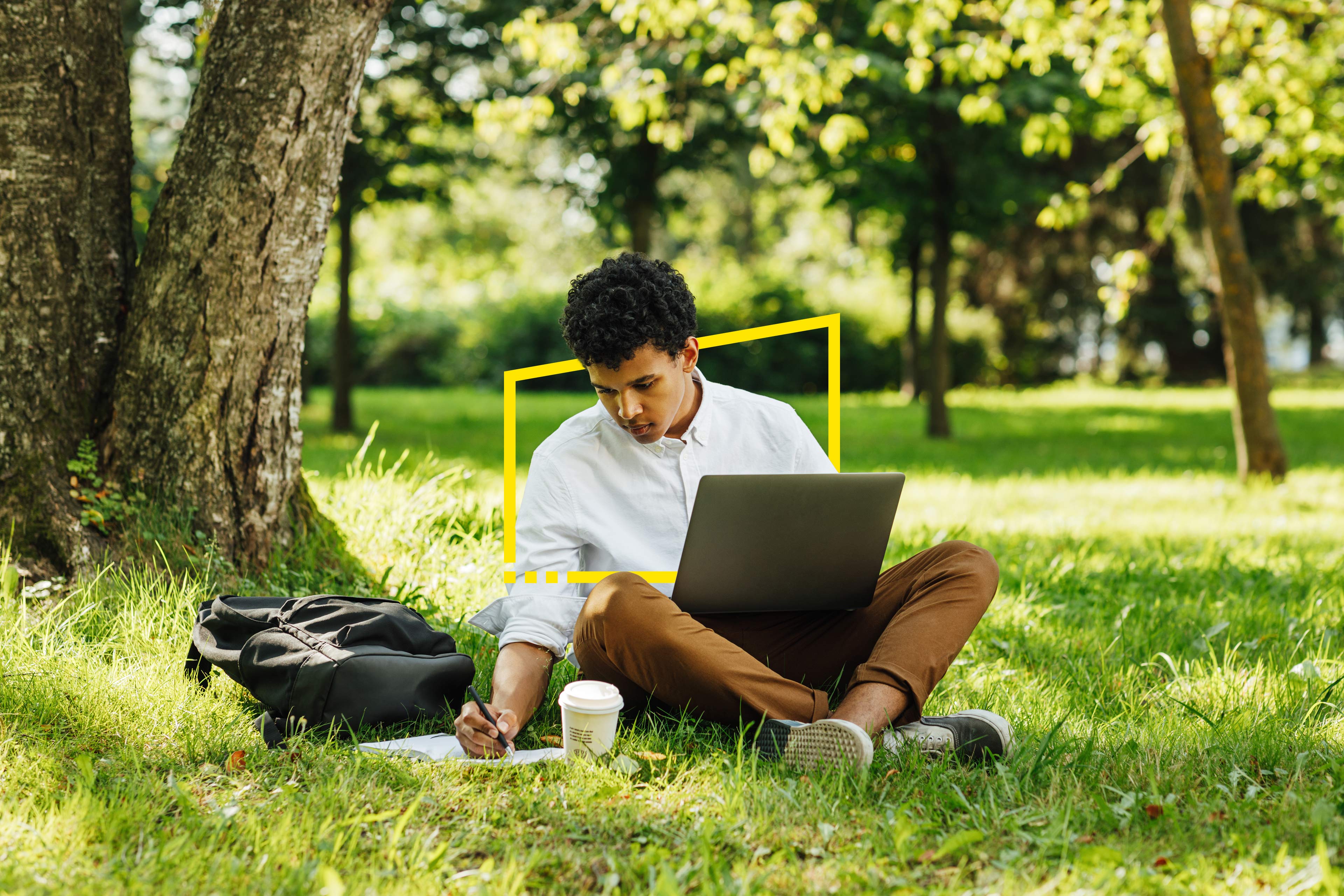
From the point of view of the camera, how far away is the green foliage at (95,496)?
3545 mm

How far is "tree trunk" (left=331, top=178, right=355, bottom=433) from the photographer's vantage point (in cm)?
960

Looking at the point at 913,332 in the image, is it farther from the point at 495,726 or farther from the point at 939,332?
the point at 495,726

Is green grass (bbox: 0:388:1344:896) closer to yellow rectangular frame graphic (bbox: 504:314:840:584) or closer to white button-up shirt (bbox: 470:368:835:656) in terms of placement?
yellow rectangular frame graphic (bbox: 504:314:840:584)

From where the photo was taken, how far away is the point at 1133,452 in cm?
1015

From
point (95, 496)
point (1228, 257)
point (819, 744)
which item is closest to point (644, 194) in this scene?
point (1228, 257)

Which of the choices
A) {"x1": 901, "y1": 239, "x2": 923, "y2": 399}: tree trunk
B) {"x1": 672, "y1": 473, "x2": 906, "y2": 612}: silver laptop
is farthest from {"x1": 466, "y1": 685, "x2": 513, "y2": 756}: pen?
{"x1": 901, "y1": 239, "x2": 923, "y2": 399}: tree trunk

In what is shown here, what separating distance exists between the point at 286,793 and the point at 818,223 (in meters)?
26.2

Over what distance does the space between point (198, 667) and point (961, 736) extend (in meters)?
2.12

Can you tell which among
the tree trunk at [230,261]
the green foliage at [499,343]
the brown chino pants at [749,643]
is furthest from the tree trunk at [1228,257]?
the green foliage at [499,343]

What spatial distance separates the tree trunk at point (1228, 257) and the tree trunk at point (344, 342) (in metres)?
6.88

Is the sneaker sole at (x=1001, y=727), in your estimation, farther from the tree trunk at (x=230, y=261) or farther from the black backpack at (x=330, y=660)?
the tree trunk at (x=230, y=261)

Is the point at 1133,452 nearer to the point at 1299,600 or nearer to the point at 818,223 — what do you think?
the point at 1299,600

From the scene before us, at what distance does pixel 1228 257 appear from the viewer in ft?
24.9

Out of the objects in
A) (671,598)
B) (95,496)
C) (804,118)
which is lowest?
(671,598)
